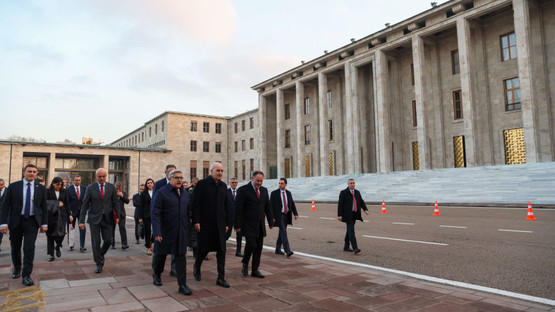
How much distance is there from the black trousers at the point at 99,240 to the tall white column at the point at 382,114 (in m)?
30.6

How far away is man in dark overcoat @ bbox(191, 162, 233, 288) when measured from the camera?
552 centimetres

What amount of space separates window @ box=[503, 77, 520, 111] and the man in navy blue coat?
102 feet

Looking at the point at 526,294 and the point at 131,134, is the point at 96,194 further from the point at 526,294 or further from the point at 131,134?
the point at 131,134

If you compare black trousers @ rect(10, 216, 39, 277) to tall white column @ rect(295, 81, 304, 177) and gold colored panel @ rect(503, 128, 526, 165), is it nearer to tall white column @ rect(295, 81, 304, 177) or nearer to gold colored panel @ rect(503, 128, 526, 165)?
gold colored panel @ rect(503, 128, 526, 165)

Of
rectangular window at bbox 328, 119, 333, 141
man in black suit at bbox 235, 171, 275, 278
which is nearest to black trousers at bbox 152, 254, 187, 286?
man in black suit at bbox 235, 171, 275, 278

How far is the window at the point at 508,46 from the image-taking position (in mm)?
28891


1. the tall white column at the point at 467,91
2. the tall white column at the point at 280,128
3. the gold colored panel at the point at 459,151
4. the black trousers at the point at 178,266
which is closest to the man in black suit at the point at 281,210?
the black trousers at the point at 178,266

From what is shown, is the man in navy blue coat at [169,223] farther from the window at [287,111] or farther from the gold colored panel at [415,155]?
the window at [287,111]

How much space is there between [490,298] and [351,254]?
3.61 metres

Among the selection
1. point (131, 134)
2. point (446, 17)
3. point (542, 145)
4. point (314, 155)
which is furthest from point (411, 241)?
point (131, 134)

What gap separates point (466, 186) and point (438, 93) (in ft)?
44.9

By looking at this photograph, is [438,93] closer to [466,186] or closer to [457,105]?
[457,105]

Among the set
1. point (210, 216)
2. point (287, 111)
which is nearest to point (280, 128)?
point (287, 111)

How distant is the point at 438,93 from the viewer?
33.5 metres
